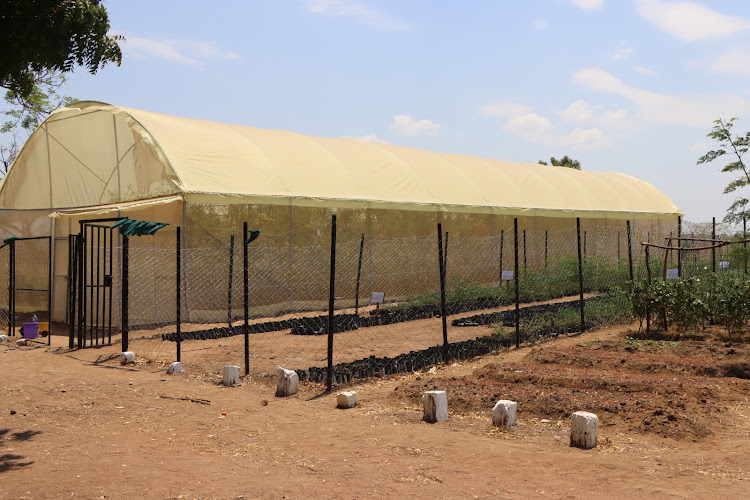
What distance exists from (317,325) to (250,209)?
3.81 meters

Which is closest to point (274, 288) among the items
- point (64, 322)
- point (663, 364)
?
point (64, 322)

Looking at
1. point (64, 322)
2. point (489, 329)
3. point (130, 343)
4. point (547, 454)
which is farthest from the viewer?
point (64, 322)

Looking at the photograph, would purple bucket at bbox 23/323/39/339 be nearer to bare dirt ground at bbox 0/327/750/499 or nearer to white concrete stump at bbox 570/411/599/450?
bare dirt ground at bbox 0/327/750/499

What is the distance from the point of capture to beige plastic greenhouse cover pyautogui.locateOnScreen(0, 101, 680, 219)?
16422 mm

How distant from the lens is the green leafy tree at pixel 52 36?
6.77 meters

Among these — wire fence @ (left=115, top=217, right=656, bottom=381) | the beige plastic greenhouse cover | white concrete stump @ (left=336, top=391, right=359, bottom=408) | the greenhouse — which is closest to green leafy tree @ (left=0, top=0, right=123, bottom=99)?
wire fence @ (left=115, top=217, right=656, bottom=381)

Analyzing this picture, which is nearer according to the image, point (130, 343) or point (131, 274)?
point (130, 343)

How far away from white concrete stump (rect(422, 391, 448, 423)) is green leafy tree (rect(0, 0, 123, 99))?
16.0ft

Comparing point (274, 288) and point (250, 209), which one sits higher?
point (250, 209)

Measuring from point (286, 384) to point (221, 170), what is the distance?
31.3ft

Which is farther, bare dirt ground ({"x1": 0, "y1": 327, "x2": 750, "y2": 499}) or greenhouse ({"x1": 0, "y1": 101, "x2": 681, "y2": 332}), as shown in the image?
greenhouse ({"x1": 0, "y1": 101, "x2": 681, "y2": 332})

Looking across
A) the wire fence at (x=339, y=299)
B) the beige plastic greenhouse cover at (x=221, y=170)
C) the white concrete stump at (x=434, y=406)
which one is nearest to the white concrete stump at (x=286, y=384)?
the wire fence at (x=339, y=299)

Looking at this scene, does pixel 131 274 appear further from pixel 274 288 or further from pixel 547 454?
pixel 547 454

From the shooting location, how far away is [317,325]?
1463cm
